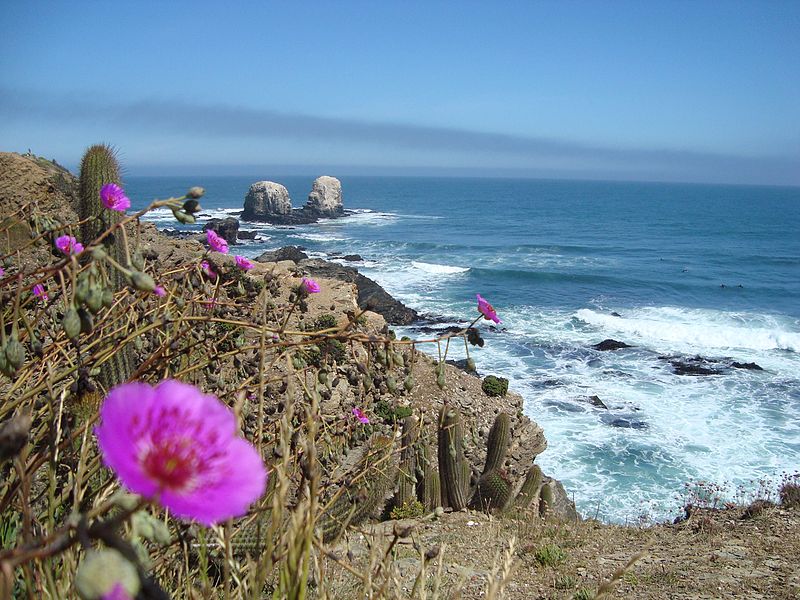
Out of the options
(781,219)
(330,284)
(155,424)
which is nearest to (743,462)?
(330,284)

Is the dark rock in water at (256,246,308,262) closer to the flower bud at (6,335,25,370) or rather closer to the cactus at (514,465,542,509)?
the cactus at (514,465,542,509)

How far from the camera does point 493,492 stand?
7.38m

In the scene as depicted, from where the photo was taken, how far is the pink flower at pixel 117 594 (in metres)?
0.49

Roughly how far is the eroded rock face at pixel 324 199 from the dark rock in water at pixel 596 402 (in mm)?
53037

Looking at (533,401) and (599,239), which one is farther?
(599,239)

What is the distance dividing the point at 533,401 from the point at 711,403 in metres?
4.84

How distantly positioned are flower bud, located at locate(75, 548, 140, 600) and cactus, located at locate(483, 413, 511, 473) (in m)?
7.84

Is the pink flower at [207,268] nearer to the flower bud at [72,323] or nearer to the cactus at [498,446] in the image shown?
the flower bud at [72,323]

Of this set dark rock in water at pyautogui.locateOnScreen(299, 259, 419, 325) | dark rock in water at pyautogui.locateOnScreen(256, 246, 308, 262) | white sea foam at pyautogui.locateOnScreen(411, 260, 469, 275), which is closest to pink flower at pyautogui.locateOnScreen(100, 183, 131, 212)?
dark rock in water at pyautogui.locateOnScreen(299, 259, 419, 325)

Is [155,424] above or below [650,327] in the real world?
above

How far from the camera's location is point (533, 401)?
15508 millimetres

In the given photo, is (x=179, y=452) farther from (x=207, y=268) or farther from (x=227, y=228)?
(x=227, y=228)

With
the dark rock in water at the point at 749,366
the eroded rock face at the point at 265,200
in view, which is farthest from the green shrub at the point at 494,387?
the eroded rock face at the point at 265,200

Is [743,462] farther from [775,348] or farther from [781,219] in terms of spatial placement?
[781,219]
